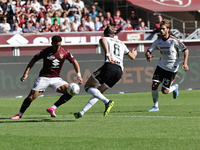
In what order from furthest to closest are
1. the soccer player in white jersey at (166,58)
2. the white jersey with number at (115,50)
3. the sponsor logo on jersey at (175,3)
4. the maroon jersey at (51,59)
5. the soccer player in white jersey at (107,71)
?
1. the sponsor logo on jersey at (175,3)
2. the soccer player in white jersey at (166,58)
3. the maroon jersey at (51,59)
4. the white jersey with number at (115,50)
5. the soccer player in white jersey at (107,71)

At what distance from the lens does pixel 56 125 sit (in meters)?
9.20

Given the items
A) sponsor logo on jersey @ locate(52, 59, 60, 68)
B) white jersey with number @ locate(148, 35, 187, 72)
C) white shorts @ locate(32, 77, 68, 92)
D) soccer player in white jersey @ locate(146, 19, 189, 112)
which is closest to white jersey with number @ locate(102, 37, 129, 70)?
sponsor logo on jersey @ locate(52, 59, 60, 68)

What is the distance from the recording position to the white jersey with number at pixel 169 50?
12.4 meters

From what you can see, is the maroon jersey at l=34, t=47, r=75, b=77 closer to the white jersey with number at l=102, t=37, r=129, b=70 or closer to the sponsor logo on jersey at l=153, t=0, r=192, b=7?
the white jersey with number at l=102, t=37, r=129, b=70

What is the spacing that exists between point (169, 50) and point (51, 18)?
13.6 metres

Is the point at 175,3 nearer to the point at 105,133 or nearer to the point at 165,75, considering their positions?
the point at 165,75

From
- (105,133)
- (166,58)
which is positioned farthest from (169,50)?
(105,133)

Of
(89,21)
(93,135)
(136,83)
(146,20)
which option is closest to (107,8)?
(146,20)

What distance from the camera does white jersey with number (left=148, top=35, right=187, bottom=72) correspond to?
12.4 metres

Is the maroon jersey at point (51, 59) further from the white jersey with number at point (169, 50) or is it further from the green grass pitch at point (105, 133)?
the white jersey with number at point (169, 50)

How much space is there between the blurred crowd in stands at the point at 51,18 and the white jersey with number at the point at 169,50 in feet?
39.1

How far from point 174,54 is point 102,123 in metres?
4.05

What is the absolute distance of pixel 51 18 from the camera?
992 inches

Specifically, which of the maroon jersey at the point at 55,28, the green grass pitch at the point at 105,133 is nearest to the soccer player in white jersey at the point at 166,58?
the green grass pitch at the point at 105,133
